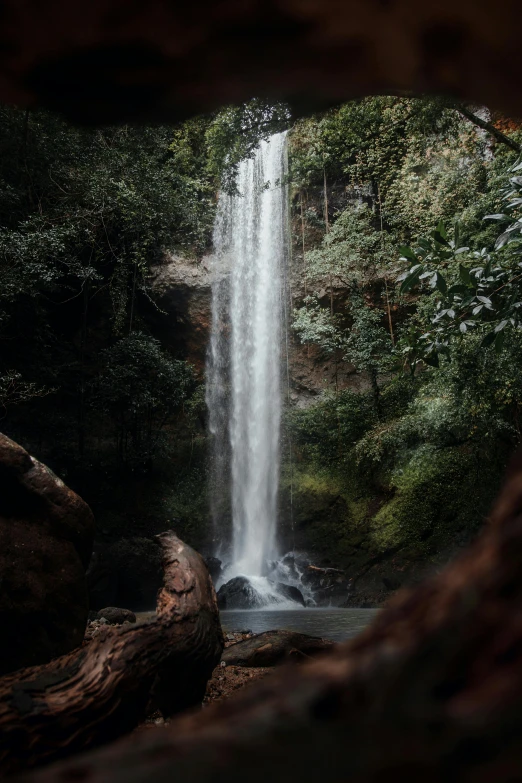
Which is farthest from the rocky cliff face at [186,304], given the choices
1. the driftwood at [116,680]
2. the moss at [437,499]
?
the driftwood at [116,680]

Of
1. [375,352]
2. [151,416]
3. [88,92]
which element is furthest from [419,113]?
[151,416]

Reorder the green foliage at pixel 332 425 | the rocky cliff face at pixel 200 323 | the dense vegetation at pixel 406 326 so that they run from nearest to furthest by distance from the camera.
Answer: the dense vegetation at pixel 406 326 → the green foliage at pixel 332 425 → the rocky cliff face at pixel 200 323

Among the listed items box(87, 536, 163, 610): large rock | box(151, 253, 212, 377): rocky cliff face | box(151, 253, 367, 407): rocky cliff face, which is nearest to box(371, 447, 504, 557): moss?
box(87, 536, 163, 610): large rock

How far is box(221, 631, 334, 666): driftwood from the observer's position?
4172 mm

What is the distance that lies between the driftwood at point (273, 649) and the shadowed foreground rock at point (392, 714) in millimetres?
3724

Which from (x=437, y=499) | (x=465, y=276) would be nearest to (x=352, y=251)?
(x=437, y=499)

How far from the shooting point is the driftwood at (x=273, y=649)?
4172 millimetres

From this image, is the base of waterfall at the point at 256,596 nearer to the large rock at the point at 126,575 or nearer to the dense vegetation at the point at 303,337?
the large rock at the point at 126,575

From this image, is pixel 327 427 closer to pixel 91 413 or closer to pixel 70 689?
pixel 91 413

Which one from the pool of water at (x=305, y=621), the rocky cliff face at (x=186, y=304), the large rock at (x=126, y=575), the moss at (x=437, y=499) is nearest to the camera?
the pool of water at (x=305, y=621)

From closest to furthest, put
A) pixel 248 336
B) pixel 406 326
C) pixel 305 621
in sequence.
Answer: pixel 305 621
pixel 406 326
pixel 248 336

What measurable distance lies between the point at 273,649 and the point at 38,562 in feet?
6.77

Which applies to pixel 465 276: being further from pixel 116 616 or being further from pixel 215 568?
pixel 215 568

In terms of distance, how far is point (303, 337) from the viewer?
1345 cm
